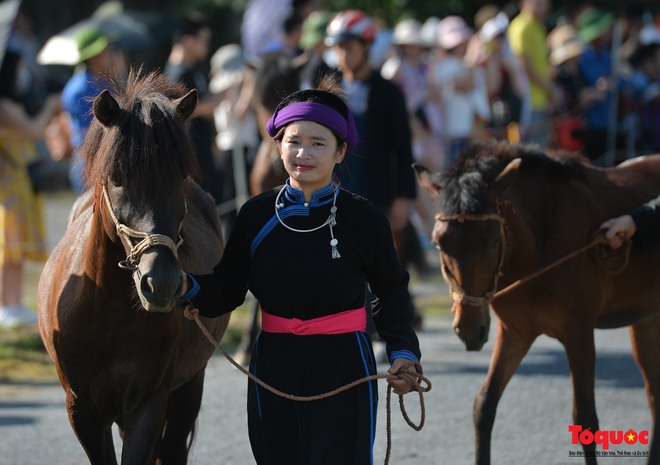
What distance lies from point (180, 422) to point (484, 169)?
6.76 feet

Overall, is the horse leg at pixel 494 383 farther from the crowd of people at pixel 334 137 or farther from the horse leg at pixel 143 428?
the horse leg at pixel 143 428

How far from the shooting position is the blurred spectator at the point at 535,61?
13.3m

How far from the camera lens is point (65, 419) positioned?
7.44 metres

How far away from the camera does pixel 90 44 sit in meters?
9.30

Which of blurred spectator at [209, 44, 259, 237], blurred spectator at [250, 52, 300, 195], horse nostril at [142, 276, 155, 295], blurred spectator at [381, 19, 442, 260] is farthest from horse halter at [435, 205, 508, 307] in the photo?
blurred spectator at [381, 19, 442, 260]

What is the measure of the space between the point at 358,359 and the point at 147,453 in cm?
101

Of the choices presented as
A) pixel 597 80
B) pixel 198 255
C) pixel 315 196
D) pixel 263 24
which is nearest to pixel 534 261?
pixel 198 255

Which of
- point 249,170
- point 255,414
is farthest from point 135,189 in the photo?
point 249,170

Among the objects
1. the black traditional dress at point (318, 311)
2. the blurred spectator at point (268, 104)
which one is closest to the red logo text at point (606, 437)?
the black traditional dress at point (318, 311)

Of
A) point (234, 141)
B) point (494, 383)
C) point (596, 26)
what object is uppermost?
point (596, 26)

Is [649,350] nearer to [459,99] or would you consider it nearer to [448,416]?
[448,416]

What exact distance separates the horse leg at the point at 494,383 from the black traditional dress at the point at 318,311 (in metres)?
1.71

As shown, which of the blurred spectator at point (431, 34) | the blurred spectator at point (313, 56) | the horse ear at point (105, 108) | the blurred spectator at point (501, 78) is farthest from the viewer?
the blurred spectator at point (431, 34)

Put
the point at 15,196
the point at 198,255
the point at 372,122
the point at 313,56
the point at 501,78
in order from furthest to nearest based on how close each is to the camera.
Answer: the point at 501,78
the point at 15,196
the point at 313,56
the point at 372,122
the point at 198,255
